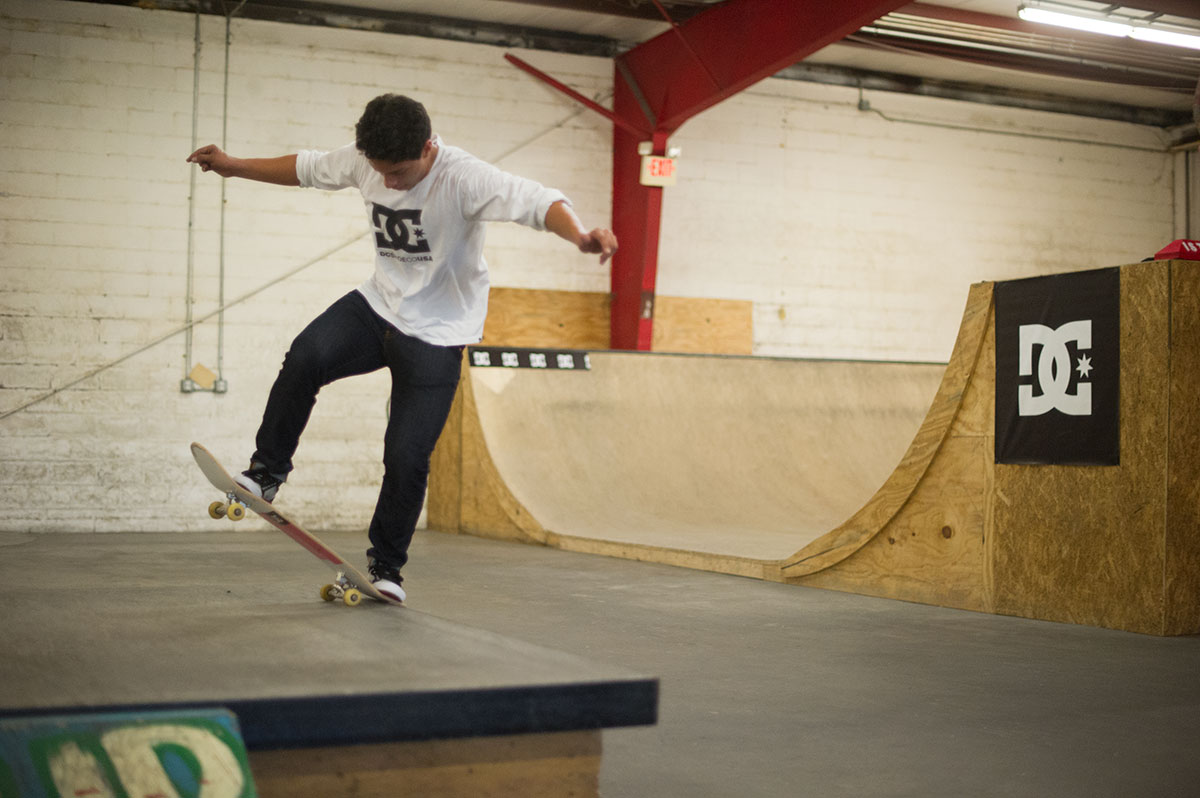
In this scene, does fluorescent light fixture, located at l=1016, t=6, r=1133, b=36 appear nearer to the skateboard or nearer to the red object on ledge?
the red object on ledge

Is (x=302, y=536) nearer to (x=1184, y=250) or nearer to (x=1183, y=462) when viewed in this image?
(x=1183, y=462)

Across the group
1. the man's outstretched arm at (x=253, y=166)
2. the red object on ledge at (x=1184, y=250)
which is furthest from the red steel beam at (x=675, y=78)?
the man's outstretched arm at (x=253, y=166)

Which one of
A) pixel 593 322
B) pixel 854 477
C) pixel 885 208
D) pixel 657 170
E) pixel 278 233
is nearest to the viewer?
pixel 854 477

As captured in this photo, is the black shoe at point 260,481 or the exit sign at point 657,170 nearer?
the black shoe at point 260,481

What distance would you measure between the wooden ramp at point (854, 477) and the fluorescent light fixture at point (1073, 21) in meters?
3.51

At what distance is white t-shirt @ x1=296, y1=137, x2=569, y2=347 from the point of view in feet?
12.1

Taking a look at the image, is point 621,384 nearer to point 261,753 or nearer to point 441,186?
point 441,186

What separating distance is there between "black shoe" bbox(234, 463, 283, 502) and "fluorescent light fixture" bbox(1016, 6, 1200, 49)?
956 centimetres

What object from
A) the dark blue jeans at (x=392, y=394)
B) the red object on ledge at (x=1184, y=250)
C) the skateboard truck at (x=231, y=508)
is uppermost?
the red object on ledge at (x=1184, y=250)

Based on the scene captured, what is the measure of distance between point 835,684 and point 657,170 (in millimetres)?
8062

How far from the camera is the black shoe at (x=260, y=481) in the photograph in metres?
3.81

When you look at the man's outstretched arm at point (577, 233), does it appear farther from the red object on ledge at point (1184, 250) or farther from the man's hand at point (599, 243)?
the red object on ledge at point (1184, 250)

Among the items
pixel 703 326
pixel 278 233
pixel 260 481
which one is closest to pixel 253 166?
pixel 260 481

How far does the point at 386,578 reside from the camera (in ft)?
12.7
